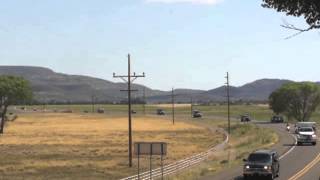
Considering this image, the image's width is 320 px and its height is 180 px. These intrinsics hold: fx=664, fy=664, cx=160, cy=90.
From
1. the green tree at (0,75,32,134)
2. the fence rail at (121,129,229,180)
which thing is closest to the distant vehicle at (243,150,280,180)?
the fence rail at (121,129,229,180)

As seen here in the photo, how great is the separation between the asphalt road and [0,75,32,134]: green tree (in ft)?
191

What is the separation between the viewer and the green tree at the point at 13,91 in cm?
11323

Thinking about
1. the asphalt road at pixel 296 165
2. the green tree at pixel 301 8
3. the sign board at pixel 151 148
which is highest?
the green tree at pixel 301 8

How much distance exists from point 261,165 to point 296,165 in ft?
36.4

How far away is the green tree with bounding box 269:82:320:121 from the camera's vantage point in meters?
142

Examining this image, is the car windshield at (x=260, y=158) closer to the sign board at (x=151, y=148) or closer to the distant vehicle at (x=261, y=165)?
the distant vehicle at (x=261, y=165)

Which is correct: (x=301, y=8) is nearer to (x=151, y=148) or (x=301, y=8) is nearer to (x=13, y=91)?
(x=151, y=148)

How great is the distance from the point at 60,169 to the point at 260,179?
18.6 metres

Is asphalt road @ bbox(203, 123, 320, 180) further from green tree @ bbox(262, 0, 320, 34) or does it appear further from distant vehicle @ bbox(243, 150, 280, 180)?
green tree @ bbox(262, 0, 320, 34)

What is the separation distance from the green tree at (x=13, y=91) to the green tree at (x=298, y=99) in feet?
185

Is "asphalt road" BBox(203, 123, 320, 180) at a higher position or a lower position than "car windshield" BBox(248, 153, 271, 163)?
lower

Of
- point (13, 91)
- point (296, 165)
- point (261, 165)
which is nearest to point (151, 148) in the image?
point (261, 165)

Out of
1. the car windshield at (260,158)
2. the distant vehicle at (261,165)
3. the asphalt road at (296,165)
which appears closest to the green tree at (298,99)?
the asphalt road at (296,165)

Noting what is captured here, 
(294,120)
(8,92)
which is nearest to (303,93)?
(294,120)
